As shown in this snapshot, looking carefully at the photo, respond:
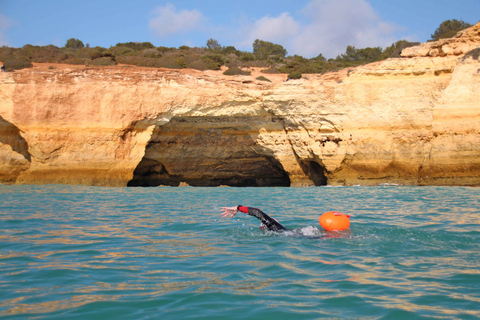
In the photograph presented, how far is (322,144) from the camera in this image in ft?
63.1

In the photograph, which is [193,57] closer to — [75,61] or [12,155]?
[75,61]

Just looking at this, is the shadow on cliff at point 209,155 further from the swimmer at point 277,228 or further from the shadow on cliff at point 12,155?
the swimmer at point 277,228

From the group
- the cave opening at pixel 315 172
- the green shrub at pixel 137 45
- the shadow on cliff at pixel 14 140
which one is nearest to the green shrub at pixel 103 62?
the shadow on cliff at pixel 14 140

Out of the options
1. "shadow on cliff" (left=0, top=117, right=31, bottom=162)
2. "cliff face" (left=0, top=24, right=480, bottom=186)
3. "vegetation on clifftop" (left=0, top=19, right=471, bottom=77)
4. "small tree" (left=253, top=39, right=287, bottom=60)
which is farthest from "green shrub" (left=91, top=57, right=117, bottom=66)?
"small tree" (left=253, top=39, right=287, bottom=60)

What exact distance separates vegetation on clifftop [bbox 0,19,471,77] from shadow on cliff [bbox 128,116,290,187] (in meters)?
9.56

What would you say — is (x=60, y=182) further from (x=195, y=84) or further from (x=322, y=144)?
(x=322, y=144)

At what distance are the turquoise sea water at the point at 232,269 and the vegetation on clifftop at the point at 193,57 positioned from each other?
20.3 m

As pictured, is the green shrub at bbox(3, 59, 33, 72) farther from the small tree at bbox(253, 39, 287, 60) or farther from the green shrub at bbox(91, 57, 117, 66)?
the small tree at bbox(253, 39, 287, 60)

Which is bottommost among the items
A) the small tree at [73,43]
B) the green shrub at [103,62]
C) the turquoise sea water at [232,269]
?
the turquoise sea water at [232,269]

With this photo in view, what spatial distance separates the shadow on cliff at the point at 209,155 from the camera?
65.3 feet

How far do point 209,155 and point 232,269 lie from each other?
55.2ft

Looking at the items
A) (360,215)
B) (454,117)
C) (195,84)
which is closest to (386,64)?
(454,117)

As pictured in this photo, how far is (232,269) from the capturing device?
4531mm

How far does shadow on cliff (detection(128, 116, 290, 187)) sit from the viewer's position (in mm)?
19891
